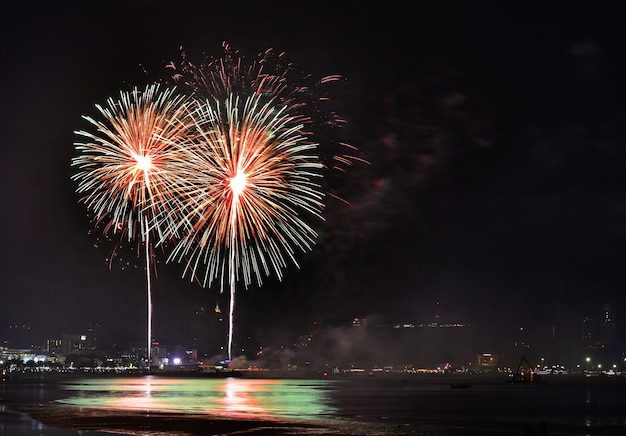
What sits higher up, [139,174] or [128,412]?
[139,174]

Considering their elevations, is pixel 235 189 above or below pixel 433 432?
above

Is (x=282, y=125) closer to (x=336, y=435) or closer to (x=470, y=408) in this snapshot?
(x=336, y=435)

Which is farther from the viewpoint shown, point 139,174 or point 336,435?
point 139,174

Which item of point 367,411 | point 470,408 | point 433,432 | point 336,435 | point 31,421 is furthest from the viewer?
point 470,408

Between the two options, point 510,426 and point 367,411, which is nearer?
point 510,426

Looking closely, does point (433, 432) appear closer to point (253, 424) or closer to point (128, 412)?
point (253, 424)

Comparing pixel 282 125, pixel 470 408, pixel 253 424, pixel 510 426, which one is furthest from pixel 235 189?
pixel 470 408

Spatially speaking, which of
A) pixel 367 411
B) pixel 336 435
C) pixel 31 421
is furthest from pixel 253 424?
pixel 367 411

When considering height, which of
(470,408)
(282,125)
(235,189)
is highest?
(282,125)

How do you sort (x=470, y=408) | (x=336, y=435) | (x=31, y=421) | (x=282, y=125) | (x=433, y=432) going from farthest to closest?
1. (x=470, y=408)
2. (x=282, y=125)
3. (x=31, y=421)
4. (x=433, y=432)
5. (x=336, y=435)

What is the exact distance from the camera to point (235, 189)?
61.9m

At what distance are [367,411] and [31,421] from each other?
92.3ft

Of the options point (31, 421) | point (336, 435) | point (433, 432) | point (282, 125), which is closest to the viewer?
point (336, 435)

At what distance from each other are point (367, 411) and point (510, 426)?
16.0m
